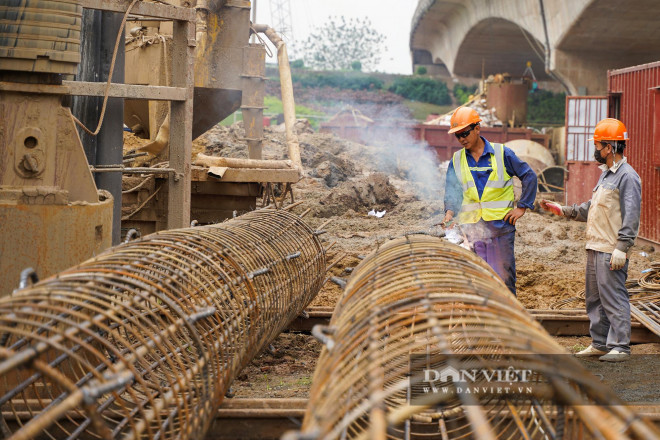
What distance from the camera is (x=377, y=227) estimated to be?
49.9 ft

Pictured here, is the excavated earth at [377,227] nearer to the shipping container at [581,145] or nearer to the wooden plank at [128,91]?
the shipping container at [581,145]

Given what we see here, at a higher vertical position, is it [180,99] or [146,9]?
[146,9]

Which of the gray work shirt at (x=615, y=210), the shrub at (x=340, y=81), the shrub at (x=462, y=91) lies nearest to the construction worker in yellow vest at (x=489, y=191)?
the gray work shirt at (x=615, y=210)

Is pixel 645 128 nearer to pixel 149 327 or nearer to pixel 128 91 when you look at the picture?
pixel 128 91

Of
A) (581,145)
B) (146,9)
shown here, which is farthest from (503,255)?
(581,145)

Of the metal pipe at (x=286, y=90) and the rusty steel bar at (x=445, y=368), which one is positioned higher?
the metal pipe at (x=286, y=90)

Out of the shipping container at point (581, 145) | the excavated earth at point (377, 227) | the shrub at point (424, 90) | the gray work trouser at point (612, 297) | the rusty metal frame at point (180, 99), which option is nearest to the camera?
the excavated earth at point (377, 227)

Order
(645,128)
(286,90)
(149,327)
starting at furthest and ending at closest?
(645,128) < (286,90) < (149,327)

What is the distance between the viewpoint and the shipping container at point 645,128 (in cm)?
1305

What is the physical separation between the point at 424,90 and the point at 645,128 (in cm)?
3225

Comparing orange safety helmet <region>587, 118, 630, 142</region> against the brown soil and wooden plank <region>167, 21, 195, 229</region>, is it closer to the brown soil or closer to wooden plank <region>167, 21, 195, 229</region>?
the brown soil

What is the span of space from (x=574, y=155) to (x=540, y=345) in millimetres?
16317

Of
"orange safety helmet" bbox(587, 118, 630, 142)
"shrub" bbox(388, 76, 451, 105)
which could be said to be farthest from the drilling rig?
"shrub" bbox(388, 76, 451, 105)

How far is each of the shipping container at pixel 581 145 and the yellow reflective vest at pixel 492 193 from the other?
438 inches
